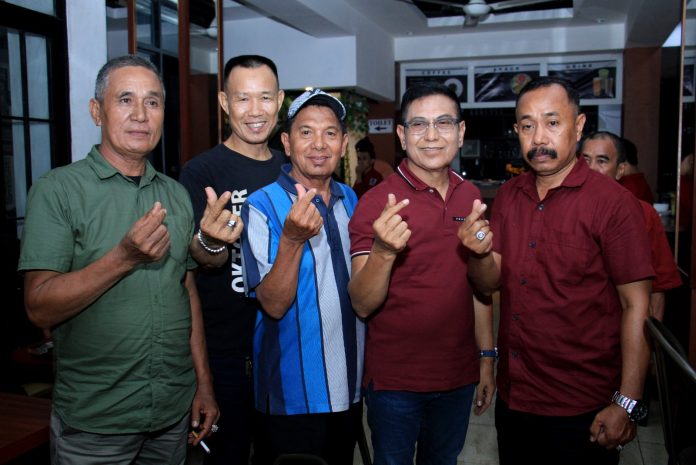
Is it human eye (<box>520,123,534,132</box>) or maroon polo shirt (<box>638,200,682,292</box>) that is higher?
human eye (<box>520,123,534,132</box>)

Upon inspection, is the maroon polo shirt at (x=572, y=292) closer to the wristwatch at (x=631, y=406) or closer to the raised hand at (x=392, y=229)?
the wristwatch at (x=631, y=406)

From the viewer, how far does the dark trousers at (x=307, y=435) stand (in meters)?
1.63

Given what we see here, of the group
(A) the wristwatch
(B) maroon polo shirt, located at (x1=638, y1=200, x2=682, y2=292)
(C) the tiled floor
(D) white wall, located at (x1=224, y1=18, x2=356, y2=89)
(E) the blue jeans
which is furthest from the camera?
(D) white wall, located at (x1=224, y1=18, x2=356, y2=89)

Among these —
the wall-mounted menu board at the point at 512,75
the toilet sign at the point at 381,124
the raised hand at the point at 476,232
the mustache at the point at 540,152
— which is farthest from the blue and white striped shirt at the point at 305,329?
the wall-mounted menu board at the point at 512,75

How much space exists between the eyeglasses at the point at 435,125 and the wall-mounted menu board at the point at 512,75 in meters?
7.27

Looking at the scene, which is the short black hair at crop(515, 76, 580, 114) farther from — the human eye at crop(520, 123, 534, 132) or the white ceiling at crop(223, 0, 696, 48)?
the white ceiling at crop(223, 0, 696, 48)

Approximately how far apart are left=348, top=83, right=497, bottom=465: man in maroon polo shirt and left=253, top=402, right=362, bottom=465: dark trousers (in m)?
0.09

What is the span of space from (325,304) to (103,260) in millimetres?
580

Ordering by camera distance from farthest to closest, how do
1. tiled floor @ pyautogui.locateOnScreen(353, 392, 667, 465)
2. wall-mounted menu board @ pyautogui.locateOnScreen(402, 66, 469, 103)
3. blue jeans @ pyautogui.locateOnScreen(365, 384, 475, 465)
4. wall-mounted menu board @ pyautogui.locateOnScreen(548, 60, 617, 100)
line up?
wall-mounted menu board @ pyautogui.locateOnScreen(402, 66, 469, 103) < wall-mounted menu board @ pyautogui.locateOnScreen(548, 60, 617, 100) < tiled floor @ pyautogui.locateOnScreen(353, 392, 667, 465) < blue jeans @ pyautogui.locateOnScreen(365, 384, 475, 465)

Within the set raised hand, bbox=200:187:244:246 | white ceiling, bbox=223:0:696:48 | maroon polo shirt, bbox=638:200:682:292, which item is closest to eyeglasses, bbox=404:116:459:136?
raised hand, bbox=200:187:244:246

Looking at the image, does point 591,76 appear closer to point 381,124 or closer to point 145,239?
point 381,124

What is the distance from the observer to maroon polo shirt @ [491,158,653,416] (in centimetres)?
160

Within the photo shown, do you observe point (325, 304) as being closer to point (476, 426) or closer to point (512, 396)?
point (512, 396)

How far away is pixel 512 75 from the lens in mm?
8711
